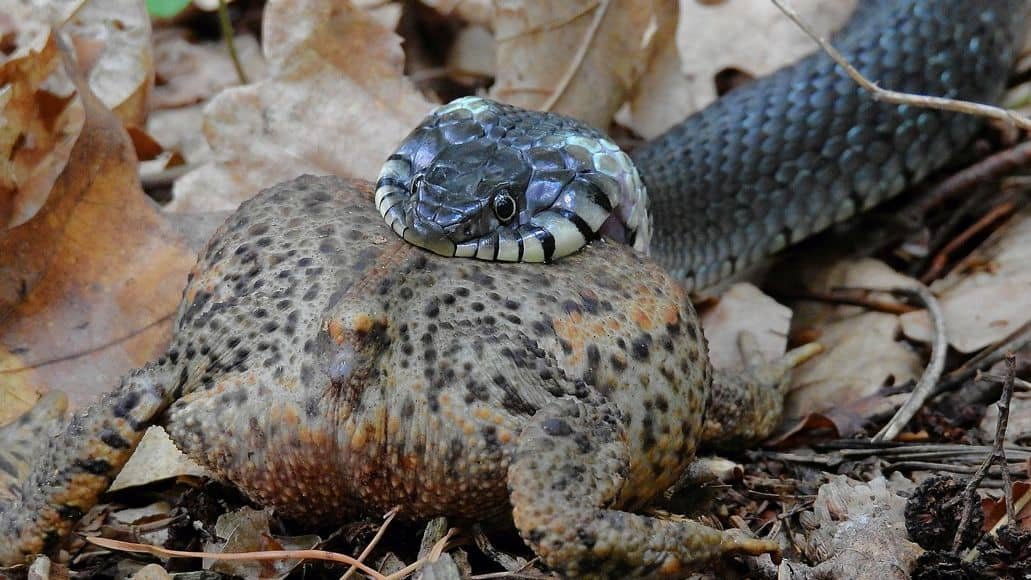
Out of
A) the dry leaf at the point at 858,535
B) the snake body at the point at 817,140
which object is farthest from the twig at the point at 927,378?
the snake body at the point at 817,140

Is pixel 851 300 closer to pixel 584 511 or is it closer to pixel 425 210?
pixel 425 210

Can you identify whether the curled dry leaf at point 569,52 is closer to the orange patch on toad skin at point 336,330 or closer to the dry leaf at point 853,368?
the dry leaf at point 853,368

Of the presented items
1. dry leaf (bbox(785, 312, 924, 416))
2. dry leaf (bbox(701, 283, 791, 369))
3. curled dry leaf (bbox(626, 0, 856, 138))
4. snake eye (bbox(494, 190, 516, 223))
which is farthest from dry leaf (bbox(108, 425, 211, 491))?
curled dry leaf (bbox(626, 0, 856, 138))

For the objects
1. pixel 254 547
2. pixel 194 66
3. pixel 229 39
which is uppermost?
pixel 229 39

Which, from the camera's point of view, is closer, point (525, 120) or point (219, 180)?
point (525, 120)

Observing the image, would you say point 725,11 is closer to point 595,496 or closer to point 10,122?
point 10,122

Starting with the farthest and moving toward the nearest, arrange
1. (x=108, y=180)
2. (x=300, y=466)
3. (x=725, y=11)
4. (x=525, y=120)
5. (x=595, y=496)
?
(x=725, y=11) < (x=108, y=180) < (x=525, y=120) < (x=300, y=466) < (x=595, y=496)

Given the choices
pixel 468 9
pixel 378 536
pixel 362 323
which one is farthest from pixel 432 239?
pixel 468 9

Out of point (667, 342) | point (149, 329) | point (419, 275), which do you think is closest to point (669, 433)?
point (667, 342)
